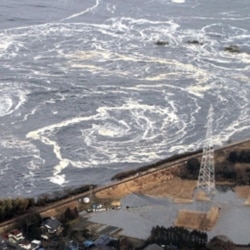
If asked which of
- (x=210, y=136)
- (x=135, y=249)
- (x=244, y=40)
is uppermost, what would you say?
(x=244, y=40)

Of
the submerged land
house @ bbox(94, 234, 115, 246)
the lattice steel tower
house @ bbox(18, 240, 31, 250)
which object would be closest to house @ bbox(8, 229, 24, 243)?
house @ bbox(18, 240, 31, 250)

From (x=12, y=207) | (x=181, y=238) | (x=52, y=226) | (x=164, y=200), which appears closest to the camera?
(x=181, y=238)

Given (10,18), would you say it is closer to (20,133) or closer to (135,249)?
(20,133)

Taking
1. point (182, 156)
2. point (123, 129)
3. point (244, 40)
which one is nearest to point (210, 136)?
point (182, 156)

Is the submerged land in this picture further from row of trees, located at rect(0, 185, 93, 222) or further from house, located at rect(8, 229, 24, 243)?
house, located at rect(8, 229, 24, 243)

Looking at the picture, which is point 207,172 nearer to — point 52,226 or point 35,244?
point 52,226

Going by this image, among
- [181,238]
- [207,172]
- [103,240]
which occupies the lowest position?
[103,240]

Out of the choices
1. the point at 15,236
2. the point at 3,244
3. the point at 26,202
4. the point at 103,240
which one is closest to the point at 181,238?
the point at 103,240
